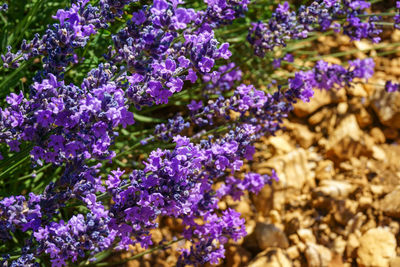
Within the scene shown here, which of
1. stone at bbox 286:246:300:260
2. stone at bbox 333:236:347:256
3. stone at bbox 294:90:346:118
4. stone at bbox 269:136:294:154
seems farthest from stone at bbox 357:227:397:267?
stone at bbox 294:90:346:118

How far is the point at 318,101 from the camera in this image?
14.2 ft

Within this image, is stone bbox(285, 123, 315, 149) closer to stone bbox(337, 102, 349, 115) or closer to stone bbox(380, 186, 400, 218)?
stone bbox(337, 102, 349, 115)

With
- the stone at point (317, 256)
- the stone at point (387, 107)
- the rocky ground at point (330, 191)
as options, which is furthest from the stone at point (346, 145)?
the stone at point (317, 256)

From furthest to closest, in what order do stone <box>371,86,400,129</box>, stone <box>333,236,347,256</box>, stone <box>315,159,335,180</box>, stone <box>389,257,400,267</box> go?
stone <box>371,86,400,129</box>, stone <box>315,159,335,180</box>, stone <box>333,236,347,256</box>, stone <box>389,257,400,267</box>

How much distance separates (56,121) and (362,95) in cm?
348

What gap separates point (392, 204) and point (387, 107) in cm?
102

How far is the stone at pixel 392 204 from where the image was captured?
3.61m

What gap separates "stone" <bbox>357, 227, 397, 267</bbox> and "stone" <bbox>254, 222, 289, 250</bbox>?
1.91 ft

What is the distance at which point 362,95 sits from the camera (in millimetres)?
4434

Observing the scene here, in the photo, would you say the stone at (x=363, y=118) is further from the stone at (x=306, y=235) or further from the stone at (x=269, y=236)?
the stone at (x=269, y=236)

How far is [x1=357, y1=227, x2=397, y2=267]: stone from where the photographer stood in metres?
3.32

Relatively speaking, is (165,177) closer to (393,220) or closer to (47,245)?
(47,245)

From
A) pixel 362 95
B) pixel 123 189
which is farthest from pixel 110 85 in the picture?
pixel 362 95

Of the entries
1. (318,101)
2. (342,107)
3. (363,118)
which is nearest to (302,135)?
(318,101)
